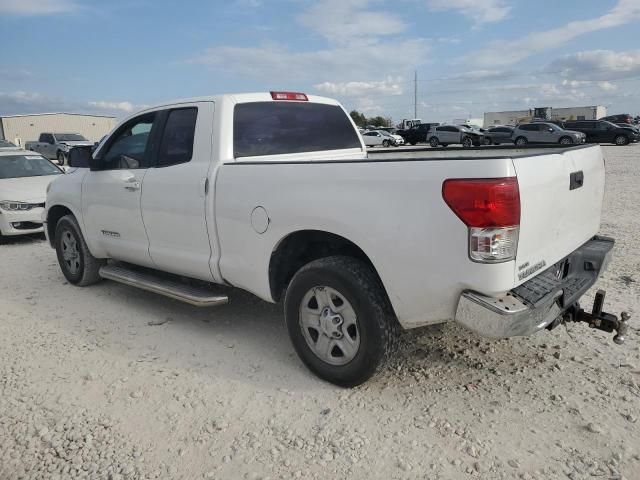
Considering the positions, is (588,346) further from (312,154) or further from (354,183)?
(312,154)

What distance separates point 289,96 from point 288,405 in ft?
8.61

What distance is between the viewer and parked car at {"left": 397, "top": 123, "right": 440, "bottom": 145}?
40094 mm

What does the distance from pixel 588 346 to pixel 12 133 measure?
2445 inches

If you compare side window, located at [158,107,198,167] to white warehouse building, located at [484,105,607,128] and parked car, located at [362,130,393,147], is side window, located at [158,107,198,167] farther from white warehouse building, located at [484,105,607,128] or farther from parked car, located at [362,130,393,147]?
white warehouse building, located at [484,105,607,128]

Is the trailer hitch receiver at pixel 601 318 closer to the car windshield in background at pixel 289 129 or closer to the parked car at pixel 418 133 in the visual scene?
the car windshield in background at pixel 289 129

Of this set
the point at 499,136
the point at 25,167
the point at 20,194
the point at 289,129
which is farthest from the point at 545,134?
the point at 289,129

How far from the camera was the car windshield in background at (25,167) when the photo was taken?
9.42m

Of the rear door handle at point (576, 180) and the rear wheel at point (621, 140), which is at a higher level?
the rear door handle at point (576, 180)

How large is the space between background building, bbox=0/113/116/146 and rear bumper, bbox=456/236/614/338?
2159 inches

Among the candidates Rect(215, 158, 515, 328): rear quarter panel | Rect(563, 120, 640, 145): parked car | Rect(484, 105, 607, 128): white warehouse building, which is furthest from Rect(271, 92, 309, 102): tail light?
Rect(484, 105, 607, 128): white warehouse building

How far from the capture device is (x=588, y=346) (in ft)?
12.6

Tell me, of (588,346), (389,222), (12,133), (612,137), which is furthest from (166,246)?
(12,133)

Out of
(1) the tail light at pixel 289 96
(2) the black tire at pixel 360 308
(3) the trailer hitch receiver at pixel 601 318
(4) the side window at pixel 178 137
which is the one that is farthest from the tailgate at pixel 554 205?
(4) the side window at pixel 178 137

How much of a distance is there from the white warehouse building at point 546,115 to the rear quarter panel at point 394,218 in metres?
61.6
